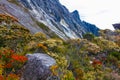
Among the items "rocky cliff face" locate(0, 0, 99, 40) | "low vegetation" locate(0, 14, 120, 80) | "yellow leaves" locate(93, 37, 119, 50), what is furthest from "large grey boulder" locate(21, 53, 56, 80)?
"rocky cliff face" locate(0, 0, 99, 40)

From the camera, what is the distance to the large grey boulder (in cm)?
2862

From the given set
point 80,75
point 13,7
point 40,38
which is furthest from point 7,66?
point 13,7

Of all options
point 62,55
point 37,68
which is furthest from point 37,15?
point 37,68

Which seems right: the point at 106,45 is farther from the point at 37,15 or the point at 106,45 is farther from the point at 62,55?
the point at 37,15

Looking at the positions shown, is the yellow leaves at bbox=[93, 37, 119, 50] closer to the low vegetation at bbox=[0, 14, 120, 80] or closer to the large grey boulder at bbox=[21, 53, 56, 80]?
the low vegetation at bbox=[0, 14, 120, 80]

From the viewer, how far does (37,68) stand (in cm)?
2927

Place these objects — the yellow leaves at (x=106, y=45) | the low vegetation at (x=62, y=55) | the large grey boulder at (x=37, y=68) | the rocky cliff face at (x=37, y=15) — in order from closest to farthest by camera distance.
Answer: the large grey boulder at (x=37, y=68)
the low vegetation at (x=62, y=55)
the yellow leaves at (x=106, y=45)
the rocky cliff face at (x=37, y=15)

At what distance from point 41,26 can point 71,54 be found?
287 ft

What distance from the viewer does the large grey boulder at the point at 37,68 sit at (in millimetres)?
28625

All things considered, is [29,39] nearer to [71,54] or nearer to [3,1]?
[71,54]

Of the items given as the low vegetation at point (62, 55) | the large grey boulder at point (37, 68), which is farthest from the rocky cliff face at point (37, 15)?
the large grey boulder at point (37, 68)

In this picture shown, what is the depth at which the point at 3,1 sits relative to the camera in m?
126

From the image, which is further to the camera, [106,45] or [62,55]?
[106,45]

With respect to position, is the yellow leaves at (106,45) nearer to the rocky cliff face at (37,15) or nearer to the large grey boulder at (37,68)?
the large grey boulder at (37,68)
